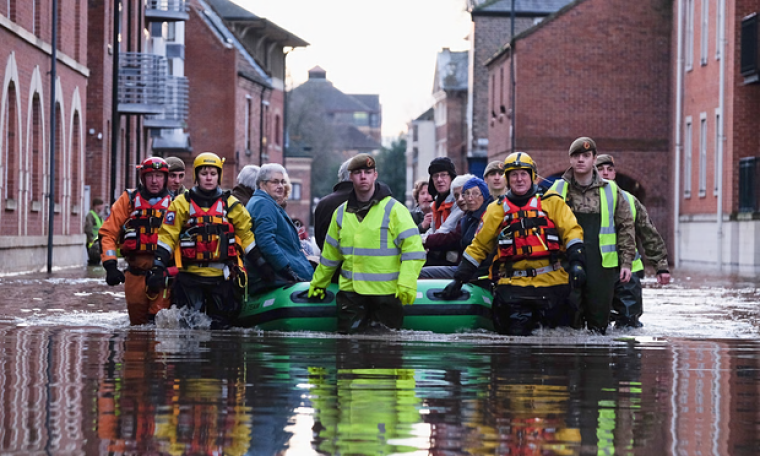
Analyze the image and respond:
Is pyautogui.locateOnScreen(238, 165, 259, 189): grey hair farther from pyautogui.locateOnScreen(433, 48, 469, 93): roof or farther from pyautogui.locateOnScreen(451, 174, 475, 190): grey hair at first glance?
pyautogui.locateOnScreen(433, 48, 469, 93): roof

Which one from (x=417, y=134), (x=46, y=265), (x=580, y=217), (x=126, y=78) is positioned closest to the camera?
(x=580, y=217)

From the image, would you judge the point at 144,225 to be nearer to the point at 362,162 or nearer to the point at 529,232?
the point at 362,162

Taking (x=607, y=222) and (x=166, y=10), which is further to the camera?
(x=166, y=10)

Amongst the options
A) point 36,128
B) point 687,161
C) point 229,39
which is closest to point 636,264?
point 36,128

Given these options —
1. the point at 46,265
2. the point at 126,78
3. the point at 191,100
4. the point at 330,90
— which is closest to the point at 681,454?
the point at 46,265

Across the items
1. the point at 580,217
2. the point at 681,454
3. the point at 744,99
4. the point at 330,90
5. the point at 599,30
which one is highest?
the point at 330,90

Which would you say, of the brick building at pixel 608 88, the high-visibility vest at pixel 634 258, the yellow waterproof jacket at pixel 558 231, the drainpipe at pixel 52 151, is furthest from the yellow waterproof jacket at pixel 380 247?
the brick building at pixel 608 88

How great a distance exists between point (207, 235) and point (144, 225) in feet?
3.34

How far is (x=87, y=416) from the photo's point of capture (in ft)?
23.7

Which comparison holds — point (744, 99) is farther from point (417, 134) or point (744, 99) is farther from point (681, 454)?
point (417, 134)

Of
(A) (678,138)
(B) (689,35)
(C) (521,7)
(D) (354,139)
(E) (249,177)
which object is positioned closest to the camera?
(E) (249,177)

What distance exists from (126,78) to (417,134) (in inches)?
2195

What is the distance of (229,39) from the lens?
206ft

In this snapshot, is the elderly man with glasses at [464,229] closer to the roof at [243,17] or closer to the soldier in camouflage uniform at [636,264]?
the soldier in camouflage uniform at [636,264]
